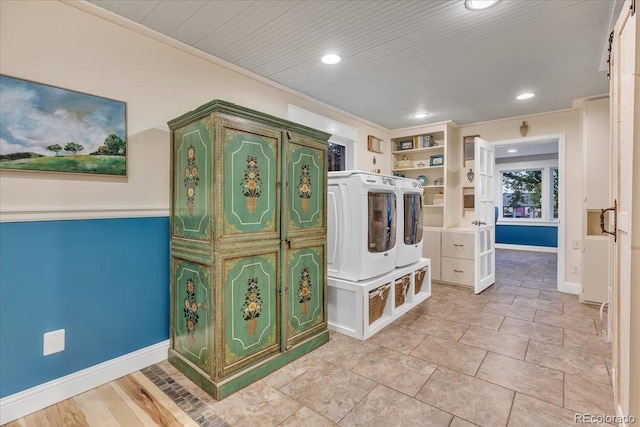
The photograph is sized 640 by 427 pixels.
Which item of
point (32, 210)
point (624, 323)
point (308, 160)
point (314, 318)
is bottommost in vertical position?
point (314, 318)

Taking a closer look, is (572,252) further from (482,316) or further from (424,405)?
(424,405)

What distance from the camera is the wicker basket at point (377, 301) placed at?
2689 millimetres

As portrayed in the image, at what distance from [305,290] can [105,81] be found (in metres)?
1.97

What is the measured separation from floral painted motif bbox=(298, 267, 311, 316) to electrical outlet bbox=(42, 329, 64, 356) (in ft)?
4.80

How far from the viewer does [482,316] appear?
3088 millimetres

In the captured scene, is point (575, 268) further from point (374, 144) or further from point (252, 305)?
point (252, 305)

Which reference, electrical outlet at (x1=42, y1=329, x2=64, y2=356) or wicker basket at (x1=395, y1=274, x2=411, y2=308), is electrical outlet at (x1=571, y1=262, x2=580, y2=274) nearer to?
wicker basket at (x1=395, y1=274, x2=411, y2=308)


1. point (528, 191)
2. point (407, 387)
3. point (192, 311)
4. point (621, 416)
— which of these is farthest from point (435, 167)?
point (528, 191)

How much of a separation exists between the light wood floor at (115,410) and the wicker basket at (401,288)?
6.88 ft

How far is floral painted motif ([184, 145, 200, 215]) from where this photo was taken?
1977 mm

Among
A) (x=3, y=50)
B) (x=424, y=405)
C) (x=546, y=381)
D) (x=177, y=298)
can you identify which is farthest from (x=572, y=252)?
(x=3, y=50)

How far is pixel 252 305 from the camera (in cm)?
200

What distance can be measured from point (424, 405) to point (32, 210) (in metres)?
2.45

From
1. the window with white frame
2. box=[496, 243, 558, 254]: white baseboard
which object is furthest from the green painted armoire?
the window with white frame
